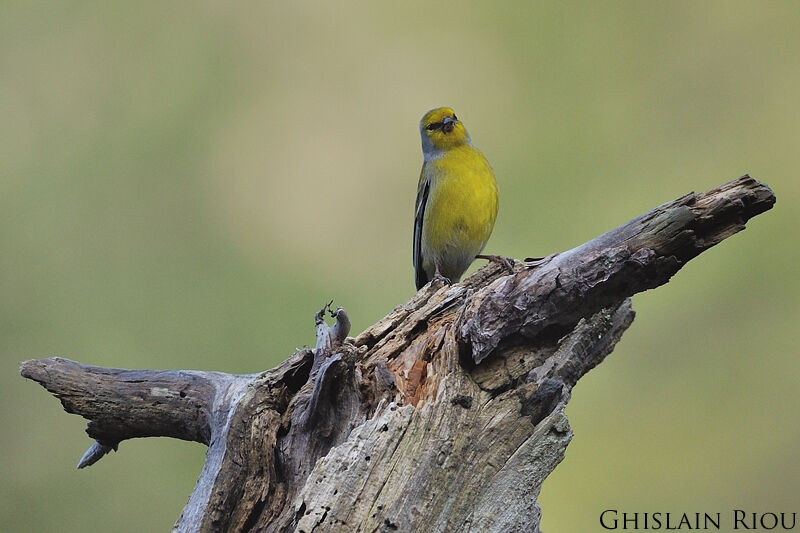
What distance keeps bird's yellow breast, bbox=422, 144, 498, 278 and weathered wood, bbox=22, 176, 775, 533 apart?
3.77 ft

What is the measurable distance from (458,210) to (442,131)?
570 millimetres

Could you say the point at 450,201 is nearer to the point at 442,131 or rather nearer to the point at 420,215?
the point at 420,215

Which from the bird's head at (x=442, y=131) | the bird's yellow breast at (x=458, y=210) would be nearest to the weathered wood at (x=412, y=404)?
the bird's yellow breast at (x=458, y=210)

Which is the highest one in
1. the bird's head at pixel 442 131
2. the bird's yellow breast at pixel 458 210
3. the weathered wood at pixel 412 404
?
the bird's head at pixel 442 131

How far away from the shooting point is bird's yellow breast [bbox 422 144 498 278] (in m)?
4.44

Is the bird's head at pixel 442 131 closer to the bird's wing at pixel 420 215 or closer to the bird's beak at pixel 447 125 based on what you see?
the bird's beak at pixel 447 125

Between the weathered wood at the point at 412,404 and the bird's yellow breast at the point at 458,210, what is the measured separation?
1.15 m

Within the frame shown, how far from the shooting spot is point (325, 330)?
308 centimetres

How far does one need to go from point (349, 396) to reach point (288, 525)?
488 mm

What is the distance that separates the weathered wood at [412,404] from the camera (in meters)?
2.55

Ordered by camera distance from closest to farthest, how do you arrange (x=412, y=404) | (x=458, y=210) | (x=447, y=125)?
(x=412, y=404) < (x=458, y=210) < (x=447, y=125)

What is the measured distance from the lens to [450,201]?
4.46m

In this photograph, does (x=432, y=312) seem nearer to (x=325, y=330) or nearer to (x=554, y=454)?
(x=325, y=330)

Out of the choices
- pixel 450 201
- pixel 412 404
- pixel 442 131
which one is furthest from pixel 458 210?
pixel 412 404
